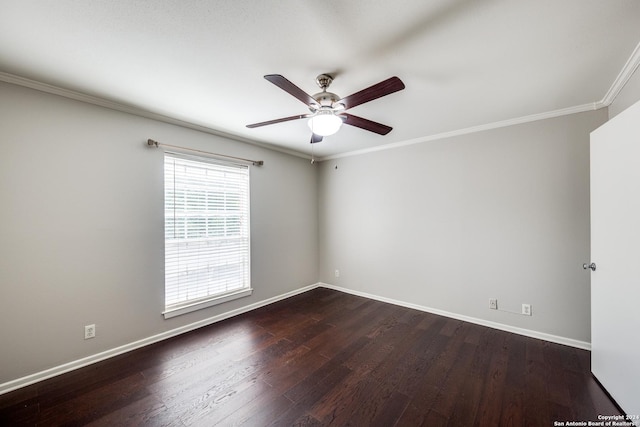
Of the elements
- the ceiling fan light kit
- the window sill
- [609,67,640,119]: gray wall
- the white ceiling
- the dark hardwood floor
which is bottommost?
the dark hardwood floor

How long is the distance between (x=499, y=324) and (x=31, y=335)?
4.52 m

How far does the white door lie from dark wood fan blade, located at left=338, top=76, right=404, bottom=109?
1.49m

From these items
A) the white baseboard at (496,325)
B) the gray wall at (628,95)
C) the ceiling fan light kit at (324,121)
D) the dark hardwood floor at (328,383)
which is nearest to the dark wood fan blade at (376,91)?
the ceiling fan light kit at (324,121)

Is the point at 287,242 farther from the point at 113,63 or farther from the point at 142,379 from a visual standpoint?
the point at 113,63

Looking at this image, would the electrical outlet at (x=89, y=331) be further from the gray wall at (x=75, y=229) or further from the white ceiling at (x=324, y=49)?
the white ceiling at (x=324, y=49)

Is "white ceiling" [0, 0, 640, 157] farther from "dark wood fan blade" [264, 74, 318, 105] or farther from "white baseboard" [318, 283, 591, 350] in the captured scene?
"white baseboard" [318, 283, 591, 350]

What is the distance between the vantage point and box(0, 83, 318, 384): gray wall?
190 cm

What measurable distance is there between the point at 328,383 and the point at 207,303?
5.99 ft

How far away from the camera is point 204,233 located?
3.03 metres

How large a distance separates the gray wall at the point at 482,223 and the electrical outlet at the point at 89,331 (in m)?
3.25

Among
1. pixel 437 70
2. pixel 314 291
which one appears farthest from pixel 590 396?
pixel 314 291

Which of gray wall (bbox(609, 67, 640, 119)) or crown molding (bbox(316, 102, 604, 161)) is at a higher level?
crown molding (bbox(316, 102, 604, 161))

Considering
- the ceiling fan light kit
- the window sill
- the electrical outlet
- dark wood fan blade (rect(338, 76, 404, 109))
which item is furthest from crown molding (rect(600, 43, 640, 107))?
the electrical outlet

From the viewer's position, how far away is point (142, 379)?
2000 millimetres
